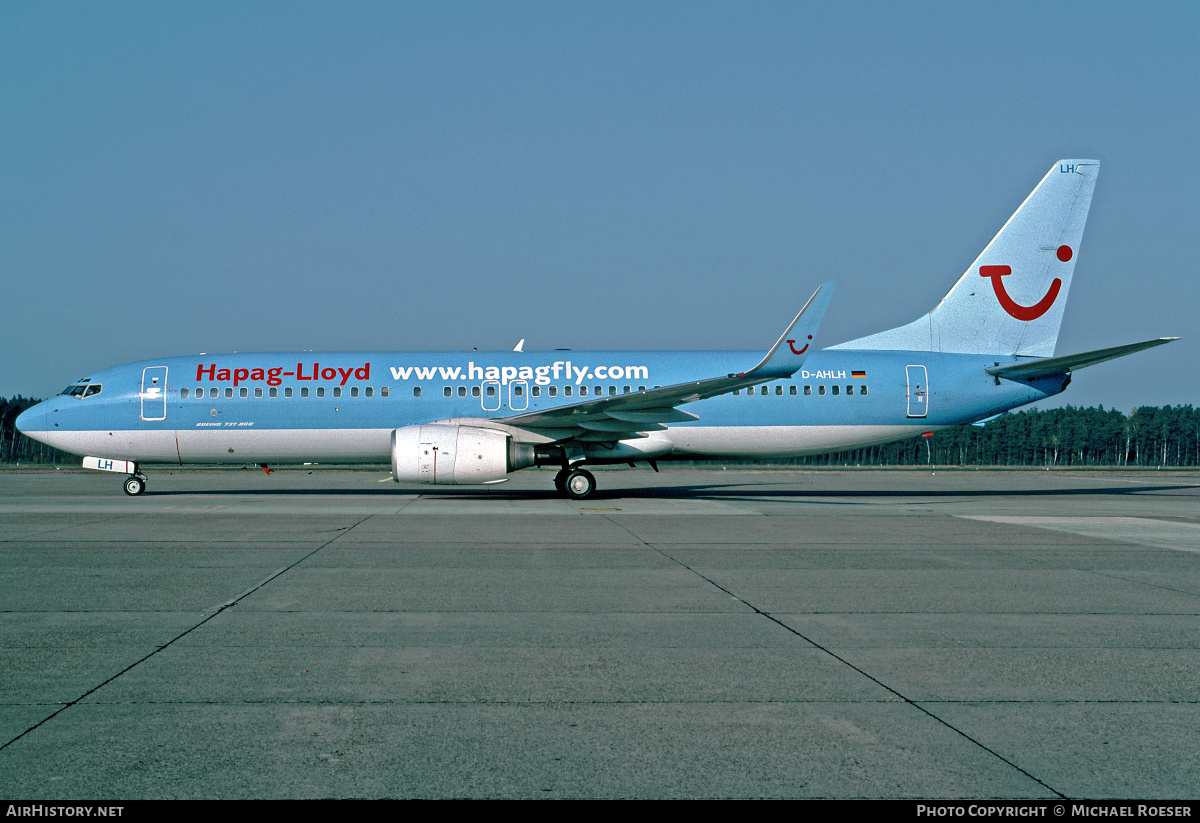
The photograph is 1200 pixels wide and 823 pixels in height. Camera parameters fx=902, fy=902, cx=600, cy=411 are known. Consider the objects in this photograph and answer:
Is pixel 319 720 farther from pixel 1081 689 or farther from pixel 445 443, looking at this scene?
pixel 445 443

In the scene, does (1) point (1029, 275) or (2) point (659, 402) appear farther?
(1) point (1029, 275)

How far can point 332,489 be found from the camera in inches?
1022

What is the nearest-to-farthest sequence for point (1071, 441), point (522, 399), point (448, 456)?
point (448, 456)
point (522, 399)
point (1071, 441)

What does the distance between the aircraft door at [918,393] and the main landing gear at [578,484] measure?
8.33 meters

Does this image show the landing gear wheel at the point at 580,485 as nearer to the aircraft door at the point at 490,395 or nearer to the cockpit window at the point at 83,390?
the aircraft door at the point at 490,395

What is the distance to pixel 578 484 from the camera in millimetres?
21109

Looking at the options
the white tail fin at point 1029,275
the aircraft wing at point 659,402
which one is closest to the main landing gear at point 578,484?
the aircraft wing at point 659,402

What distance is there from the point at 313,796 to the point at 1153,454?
13752cm

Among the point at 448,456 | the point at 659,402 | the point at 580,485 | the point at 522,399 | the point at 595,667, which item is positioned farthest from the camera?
the point at 522,399

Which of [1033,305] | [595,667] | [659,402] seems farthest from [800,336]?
[595,667]

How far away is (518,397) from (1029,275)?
45.1 feet

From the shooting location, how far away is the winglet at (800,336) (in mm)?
18094

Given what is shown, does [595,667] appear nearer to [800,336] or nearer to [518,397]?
[800,336]

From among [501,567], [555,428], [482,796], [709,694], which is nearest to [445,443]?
[555,428]
